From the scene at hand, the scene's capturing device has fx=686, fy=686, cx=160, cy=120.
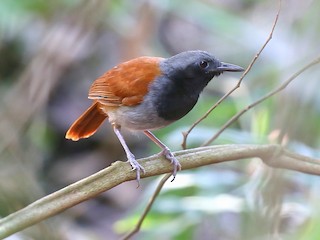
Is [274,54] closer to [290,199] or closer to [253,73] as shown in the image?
[253,73]

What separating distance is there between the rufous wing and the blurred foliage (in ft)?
1.01

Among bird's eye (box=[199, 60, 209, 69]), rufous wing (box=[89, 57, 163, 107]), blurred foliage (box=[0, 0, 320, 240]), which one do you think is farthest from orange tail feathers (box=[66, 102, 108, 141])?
bird's eye (box=[199, 60, 209, 69])

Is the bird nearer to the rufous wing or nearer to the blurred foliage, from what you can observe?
the rufous wing

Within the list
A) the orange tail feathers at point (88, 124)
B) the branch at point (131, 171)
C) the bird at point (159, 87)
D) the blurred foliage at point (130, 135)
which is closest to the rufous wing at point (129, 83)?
the bird at point (159, 87)

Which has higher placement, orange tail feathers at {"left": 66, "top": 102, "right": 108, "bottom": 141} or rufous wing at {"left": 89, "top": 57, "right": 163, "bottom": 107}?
rufous wing at {"left": 89, "top": 57, "right": 163, "bottom": 107}

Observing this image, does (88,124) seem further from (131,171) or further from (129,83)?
(131,171)

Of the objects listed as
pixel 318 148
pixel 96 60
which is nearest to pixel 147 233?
pixel 318 148

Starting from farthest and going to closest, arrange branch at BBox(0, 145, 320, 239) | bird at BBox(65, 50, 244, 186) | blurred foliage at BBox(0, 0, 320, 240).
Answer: blurred foliage at BBox(0, 0, 320, 240) → bird at BBox(65, 50, 244, 186) → branch at BBox(0, 145, 320, 239)

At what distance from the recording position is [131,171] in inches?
86.7

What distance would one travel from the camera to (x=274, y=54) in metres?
5.00

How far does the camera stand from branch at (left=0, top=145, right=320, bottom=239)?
1882 mm

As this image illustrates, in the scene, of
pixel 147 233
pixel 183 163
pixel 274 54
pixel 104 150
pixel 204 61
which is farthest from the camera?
pixel 104 150

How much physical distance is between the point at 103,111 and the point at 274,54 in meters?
2.19

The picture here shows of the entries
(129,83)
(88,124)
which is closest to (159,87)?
(129,83)
